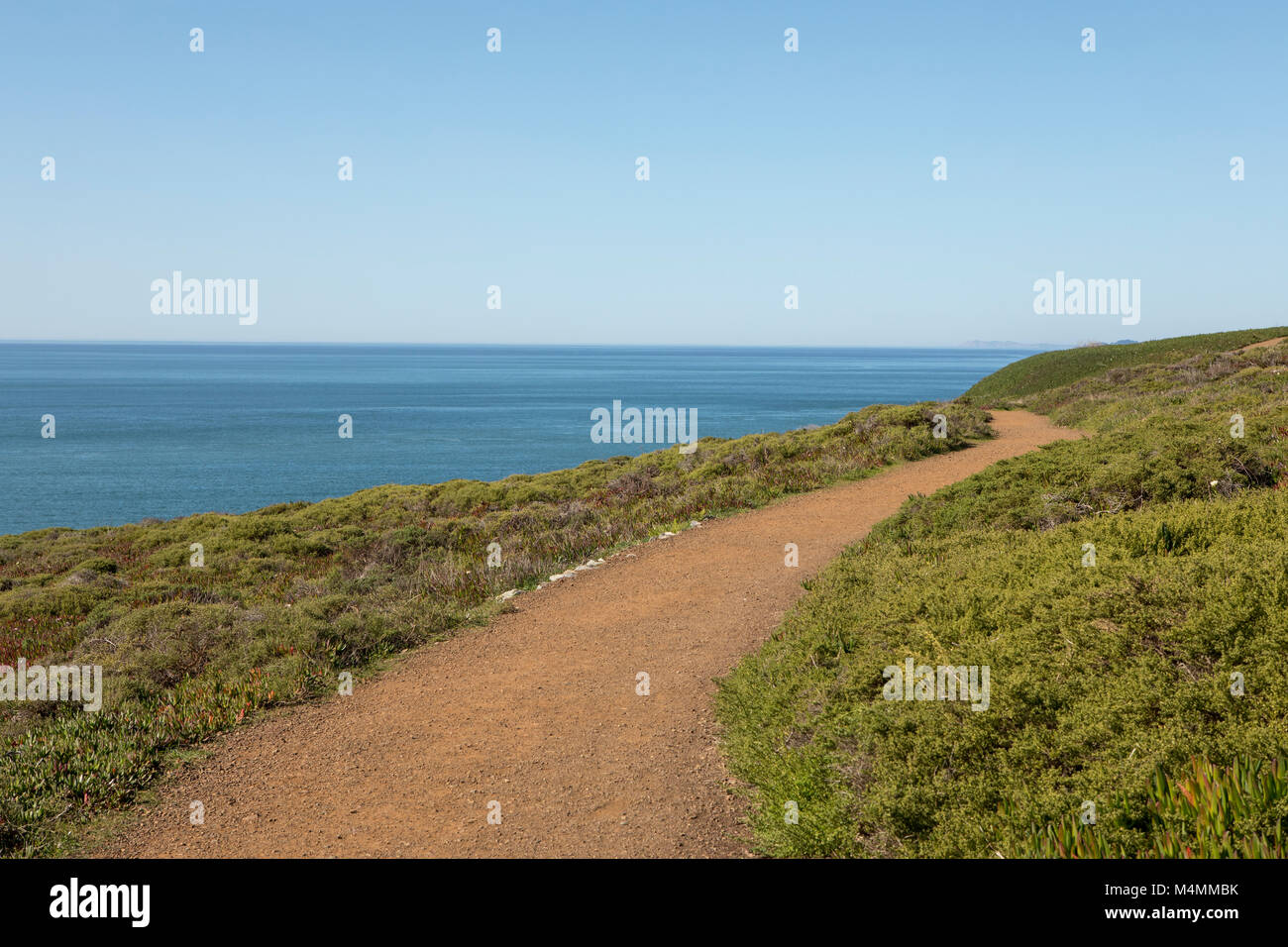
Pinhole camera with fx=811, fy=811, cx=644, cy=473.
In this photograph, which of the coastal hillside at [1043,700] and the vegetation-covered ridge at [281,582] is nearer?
the coastal hillside at [1043,700]

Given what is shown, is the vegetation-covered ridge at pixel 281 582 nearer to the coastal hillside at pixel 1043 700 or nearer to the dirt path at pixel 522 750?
the dirt path at pixel 522 750

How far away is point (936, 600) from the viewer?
22.5ft

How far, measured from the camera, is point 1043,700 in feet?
16.3

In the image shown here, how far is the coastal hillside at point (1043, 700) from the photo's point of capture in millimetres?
3928

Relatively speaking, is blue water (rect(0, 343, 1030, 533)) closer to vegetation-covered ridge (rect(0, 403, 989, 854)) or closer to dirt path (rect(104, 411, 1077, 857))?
vegetation-covered ridge (rect(0, 403, 989, 854))

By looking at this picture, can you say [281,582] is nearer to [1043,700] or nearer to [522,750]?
[522,750]

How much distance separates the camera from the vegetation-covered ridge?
7270 millimetres

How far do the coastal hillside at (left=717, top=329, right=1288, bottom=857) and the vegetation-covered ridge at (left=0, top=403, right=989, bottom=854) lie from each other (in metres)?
5.03

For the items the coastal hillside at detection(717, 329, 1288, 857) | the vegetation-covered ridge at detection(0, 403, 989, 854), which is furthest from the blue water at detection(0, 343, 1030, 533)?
the coastal hillside at detection(717, 329, 1288, 857)

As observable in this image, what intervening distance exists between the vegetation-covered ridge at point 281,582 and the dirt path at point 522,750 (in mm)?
642

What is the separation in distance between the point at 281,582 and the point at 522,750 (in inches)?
455

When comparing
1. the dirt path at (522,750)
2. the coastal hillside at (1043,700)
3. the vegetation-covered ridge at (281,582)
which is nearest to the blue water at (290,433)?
the vegetation-covered ridge at (281,582)

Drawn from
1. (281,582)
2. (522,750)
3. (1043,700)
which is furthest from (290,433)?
(1043,700)
